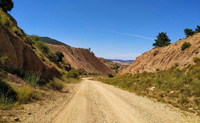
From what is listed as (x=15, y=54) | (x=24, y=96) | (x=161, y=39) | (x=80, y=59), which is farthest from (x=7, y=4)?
(x=80, y=59)

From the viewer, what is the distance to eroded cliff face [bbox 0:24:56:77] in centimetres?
880

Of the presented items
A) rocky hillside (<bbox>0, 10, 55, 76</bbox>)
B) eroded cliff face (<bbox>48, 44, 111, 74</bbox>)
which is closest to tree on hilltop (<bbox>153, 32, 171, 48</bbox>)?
rocky hillside (<bbox>0, 10, 55, 76</bbox>)

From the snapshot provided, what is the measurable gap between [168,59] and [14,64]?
2727 cm

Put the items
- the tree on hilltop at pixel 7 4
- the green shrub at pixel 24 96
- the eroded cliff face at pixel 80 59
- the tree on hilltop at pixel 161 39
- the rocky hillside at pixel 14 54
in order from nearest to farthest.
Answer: the green shrub at pixel 24 96 → the rocky hillside at pixel 14 54 → the tree on hilltop at pixel 7 4 → the tree on hilltop at pixel 161 39 → the eroded cliff face at pixel 80 59

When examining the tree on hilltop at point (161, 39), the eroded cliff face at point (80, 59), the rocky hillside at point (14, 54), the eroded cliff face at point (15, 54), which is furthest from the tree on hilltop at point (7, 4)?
the eroded cliff face at point (80, 59)

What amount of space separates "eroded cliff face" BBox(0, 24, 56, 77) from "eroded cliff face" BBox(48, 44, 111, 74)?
71.5 m

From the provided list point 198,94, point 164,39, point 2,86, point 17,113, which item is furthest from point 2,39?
point 164,39

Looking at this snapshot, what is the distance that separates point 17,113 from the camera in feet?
16.6

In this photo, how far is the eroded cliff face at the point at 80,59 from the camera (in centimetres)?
8597

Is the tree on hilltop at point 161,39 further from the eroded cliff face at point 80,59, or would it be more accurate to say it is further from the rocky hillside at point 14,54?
the eroded cliff face at point 80,59

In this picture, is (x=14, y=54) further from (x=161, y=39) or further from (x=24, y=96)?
(x=161, y=39)

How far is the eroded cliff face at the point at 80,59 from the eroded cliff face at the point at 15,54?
235 ft

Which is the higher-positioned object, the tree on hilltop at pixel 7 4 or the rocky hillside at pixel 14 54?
the tree on hilltop at pixel 7 4

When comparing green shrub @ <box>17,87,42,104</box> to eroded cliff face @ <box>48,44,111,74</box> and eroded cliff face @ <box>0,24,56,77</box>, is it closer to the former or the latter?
eroded cliff face @ <box>0,24,56,77</box>
